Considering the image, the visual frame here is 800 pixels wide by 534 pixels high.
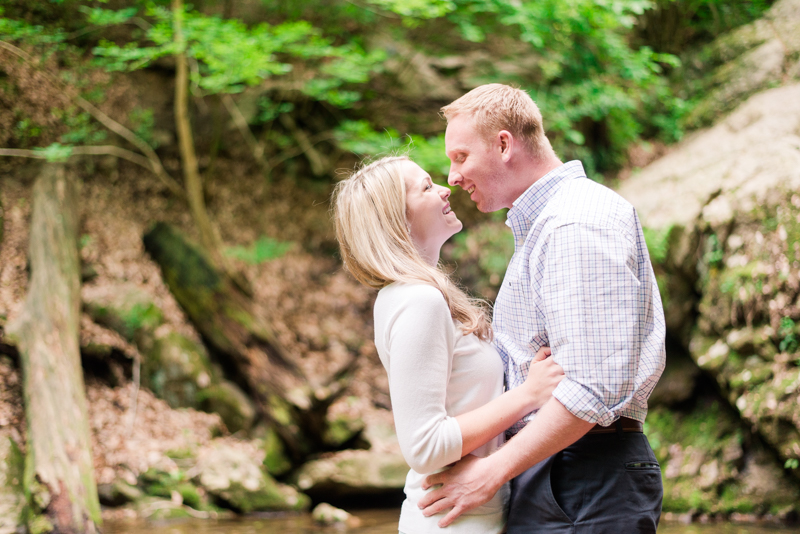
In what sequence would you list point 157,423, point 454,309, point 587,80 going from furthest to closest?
point 587,80 → point 157,423 → point 454,309

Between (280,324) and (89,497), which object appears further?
(280,324)

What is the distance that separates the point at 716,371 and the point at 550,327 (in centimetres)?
442

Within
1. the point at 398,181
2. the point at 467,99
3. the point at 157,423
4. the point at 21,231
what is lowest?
the point at 157,423

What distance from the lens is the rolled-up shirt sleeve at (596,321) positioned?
1365mm

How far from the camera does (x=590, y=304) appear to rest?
1.39 meters

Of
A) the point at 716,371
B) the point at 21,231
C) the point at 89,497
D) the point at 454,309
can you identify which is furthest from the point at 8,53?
the point at 716,371

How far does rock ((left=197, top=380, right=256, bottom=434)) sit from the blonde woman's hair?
5.40 m

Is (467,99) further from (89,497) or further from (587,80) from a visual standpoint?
(587,80)

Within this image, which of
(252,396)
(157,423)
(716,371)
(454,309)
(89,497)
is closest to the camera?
(454,309)

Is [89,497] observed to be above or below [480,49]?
below

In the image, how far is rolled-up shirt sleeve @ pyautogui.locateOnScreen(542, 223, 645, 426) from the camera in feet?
4.48

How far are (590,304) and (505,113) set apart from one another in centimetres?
64

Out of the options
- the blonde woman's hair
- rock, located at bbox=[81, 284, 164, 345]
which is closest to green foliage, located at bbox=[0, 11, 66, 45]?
rock, located at bbox=[81, 284, 164, 345]

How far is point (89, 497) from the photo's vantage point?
4.45m
